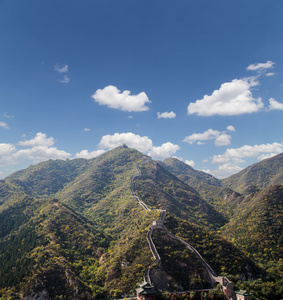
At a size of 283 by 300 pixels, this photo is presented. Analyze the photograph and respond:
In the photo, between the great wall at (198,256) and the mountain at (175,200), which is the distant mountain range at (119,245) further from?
the great wall at (198,256)

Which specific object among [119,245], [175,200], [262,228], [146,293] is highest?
[175,200]

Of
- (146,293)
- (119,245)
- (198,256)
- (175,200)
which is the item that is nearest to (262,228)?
(198,256)

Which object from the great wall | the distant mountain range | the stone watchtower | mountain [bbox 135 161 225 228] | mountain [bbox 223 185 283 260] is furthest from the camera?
mountain [bbox 135 161 225 228]

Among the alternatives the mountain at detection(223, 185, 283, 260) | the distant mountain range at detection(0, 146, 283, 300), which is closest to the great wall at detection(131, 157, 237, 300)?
the distant mountain range at detection(0, 146, 283, 300)

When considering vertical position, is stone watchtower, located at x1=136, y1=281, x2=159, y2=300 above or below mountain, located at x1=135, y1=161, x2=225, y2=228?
below

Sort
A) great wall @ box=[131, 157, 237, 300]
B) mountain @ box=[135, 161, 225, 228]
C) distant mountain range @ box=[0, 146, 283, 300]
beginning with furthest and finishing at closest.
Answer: mountain @ box=[135, 161, 225, 228]
distant mountain range @ box=[0, 146, 283, 300]
great wall @ box=[131, 157, 237, 300]

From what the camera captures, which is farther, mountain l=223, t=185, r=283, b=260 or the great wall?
mountain l=223, t=185, r=283, b=260

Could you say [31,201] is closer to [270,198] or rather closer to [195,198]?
[195,198]

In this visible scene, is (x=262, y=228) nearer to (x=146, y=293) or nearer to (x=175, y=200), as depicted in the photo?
(x=175, y=200)

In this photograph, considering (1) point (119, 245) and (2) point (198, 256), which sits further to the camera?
(1) point (119, 245)

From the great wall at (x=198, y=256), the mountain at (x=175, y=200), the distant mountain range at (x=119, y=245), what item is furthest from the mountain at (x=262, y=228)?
the great wall at (x=198, y=256)

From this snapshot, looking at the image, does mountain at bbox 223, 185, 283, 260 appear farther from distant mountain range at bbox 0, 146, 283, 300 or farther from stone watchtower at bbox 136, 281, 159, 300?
stone watchtower at bbox 136, 281, 159, 300

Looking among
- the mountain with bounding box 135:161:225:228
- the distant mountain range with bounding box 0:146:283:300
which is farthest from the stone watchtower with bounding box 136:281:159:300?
the mountain with bounding box 135:161:225:228
